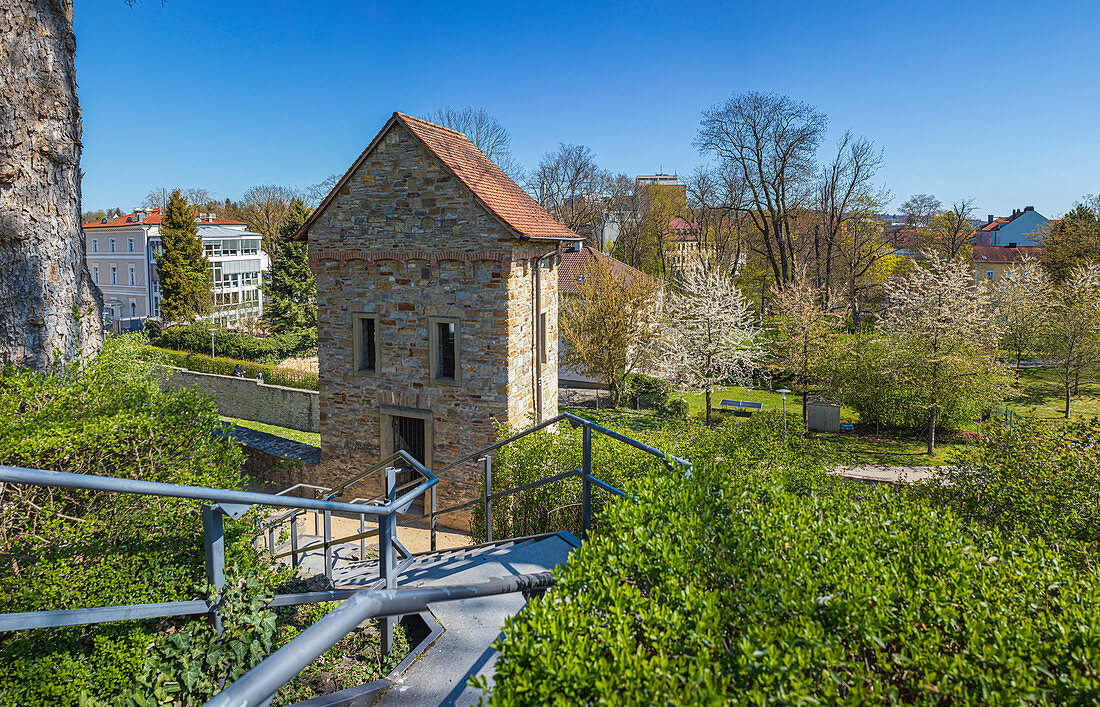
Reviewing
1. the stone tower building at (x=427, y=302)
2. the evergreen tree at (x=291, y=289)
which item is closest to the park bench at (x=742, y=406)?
the stone tower building at (x=427, y=302)

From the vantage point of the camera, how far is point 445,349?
544 inches

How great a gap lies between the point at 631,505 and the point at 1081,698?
1.78 metres

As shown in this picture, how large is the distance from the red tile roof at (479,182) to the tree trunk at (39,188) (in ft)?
24.2

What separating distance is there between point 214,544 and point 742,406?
2568 cm

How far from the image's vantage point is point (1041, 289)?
3212 cm

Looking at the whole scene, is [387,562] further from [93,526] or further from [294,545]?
[294,545]

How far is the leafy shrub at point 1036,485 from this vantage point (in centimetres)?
476

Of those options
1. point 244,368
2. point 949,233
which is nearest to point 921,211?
point 949,233

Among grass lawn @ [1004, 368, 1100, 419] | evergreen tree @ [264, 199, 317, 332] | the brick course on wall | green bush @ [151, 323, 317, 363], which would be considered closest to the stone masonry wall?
the brick course on wall

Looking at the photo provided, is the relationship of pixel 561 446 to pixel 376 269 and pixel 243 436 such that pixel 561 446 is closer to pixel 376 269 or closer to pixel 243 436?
pixel 376 269

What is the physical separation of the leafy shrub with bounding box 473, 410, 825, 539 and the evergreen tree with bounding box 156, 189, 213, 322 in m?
40.1

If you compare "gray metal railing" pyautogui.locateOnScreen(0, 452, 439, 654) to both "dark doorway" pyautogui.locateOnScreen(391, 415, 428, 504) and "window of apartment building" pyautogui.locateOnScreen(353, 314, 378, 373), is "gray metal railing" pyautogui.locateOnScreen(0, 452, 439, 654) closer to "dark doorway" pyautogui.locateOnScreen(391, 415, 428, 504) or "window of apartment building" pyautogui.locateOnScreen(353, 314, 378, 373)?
"dark doorway" pyautogui.locateOnScreen(391, 415, 428, 504)

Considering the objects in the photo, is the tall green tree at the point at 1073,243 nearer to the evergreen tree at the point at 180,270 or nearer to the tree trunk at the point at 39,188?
the tree trunk at the point at 39,188

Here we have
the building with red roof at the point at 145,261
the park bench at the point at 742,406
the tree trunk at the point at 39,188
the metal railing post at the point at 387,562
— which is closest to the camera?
the metal railing post at the point at 387,562
